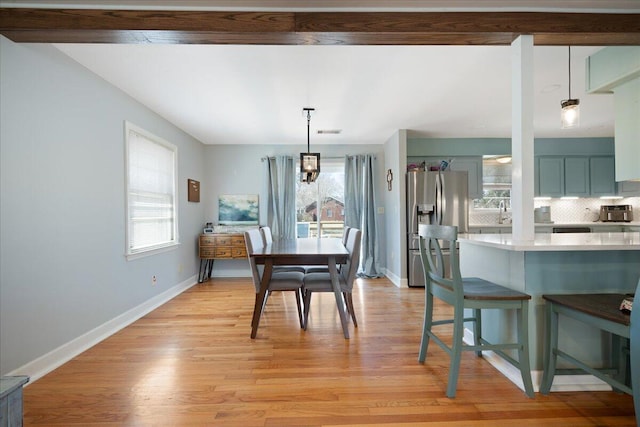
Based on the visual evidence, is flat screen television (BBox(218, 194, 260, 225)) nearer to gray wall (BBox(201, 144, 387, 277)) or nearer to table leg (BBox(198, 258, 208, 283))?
gray wall (BBox(201, 144, 387, 277))

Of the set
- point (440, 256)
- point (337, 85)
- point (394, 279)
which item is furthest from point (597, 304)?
point (394, 279)

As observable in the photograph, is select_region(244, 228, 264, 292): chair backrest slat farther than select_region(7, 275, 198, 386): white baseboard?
Yes

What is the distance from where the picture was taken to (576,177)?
525 cm

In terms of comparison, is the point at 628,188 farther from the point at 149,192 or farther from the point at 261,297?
the point at 149,192

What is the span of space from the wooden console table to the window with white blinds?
741 mm

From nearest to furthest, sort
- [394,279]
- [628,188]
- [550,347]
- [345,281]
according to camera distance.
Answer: [550,347] → [345,281] → [394,279] → [628,188]

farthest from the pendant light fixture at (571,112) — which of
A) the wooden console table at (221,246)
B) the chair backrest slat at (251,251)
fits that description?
the wooden console table at (221,246)

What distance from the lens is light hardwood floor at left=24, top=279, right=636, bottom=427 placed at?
1712mm

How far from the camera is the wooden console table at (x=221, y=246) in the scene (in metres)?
5.05

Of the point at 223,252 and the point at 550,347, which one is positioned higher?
the point at 223,252

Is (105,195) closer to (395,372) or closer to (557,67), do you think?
(395,372)

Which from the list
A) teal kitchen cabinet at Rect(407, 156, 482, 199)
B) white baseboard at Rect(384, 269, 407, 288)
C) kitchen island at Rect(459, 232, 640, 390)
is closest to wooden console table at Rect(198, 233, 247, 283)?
white baseboard at Rect(384, 269, 407, 288)

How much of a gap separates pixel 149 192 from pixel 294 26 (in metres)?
2.77

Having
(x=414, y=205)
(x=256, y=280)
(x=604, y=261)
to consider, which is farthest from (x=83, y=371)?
(x=414, y=205)
